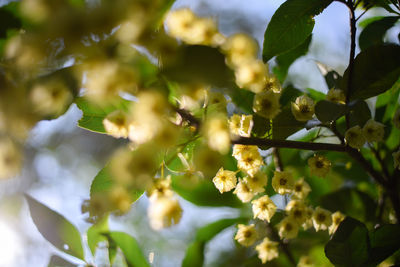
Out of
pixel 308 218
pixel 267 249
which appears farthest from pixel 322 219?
pixel 267 249

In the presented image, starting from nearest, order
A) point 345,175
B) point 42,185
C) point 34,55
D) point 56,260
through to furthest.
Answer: point 34,55 < point 56,260 < point 345,175 < point 42,185

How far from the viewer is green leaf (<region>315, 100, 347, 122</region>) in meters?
0.78

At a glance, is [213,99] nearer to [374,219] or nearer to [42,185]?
[374,219]

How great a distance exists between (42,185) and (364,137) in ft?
8.16

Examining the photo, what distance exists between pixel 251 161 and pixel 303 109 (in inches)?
7.7

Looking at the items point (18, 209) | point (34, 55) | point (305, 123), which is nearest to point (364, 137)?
point (305, 123)

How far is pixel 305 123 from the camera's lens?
99 centimetres

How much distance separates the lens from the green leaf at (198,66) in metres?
0.60

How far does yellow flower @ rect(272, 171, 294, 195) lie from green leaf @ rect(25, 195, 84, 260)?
60 centimetres

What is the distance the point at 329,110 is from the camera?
79 centimetres

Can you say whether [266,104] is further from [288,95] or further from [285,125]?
[288,95]

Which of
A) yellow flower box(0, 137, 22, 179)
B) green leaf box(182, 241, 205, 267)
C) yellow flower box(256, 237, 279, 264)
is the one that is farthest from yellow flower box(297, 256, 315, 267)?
yellow flower box(0, 137, 22, 179)

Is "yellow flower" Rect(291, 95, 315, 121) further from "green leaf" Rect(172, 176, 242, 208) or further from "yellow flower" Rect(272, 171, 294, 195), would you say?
"green leaf" Rect(172, 176, 242, 208)

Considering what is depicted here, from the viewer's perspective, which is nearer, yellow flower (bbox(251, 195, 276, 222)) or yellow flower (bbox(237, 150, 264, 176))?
yellow flower (bbox(237, 150, 264, 176))
